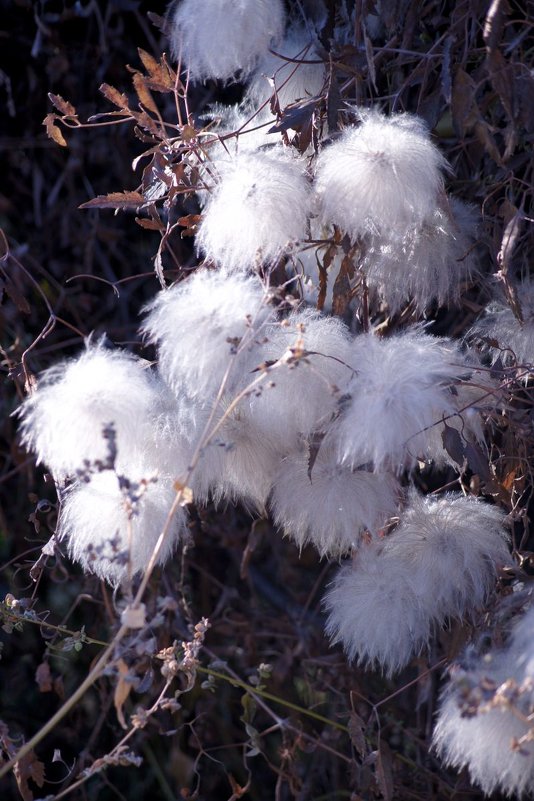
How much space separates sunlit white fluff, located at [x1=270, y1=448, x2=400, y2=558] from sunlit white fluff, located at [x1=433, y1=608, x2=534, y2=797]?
0.77 feet

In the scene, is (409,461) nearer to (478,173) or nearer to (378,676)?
(478,173)

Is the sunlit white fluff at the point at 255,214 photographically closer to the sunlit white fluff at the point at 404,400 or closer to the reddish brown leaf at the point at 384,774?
the sunlit white fluff at the point at 404,400

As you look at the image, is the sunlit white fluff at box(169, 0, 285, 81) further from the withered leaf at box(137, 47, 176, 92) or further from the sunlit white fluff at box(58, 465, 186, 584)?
the sunlit white fluff at box(58, 465, 186, 584)

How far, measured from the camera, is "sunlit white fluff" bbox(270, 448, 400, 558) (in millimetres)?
1184

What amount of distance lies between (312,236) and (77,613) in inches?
49.6

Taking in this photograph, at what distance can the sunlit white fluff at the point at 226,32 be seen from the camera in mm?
1298

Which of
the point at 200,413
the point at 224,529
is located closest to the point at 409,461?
the point at 200,413

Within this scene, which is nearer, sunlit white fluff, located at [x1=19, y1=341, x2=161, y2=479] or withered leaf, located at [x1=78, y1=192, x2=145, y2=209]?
sunlit white fluff, located at [x1=19, y1=341, x2=161, y2=479]

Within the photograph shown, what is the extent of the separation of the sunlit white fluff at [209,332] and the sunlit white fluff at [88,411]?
52 millimetres

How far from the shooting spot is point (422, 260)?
124 centimetres

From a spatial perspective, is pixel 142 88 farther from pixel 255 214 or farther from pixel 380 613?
pixel 380 613

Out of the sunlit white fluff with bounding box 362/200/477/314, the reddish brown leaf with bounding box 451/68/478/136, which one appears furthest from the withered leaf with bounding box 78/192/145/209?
the reddish brown leaf with bounding box 451/68/478/136

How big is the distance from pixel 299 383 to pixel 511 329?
39 centimetres

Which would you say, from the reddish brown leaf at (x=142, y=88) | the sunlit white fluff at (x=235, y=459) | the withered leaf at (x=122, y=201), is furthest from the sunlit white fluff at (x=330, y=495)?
the reddish brown leaf at (x=142, y=88)
